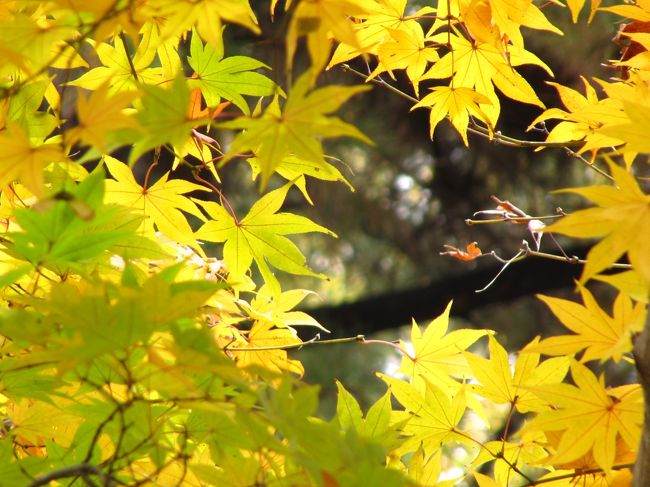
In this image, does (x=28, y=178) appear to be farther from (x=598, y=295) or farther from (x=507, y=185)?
(x=507, y=185)

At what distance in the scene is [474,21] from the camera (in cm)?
74

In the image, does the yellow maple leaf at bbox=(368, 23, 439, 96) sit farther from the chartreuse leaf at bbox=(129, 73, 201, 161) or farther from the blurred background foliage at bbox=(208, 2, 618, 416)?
the blurred background foliage at bbox=(208, 2, 618, 416)

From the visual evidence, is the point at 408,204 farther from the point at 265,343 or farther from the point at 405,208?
the point at 265,343

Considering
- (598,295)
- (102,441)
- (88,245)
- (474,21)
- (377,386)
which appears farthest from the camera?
(377,386)

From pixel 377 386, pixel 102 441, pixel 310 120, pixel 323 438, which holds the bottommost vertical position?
pixel 377 386

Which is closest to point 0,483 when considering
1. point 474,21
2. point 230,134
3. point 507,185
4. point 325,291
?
point 474,21

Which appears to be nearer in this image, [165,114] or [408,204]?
[165,114]

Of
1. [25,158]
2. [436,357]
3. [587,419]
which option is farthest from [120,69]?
[587,419]

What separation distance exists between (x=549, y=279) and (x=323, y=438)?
8.35 ft

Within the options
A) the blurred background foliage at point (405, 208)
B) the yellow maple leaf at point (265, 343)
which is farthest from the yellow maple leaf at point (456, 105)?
the blurred background foliage at point (405, 208)

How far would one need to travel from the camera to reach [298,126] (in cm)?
45

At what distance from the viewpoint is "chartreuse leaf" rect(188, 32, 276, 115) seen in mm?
766

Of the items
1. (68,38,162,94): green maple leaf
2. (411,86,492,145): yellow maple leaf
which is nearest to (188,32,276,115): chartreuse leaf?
(68,38,162,94): green maple leaf

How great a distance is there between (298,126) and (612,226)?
184 millimetres
